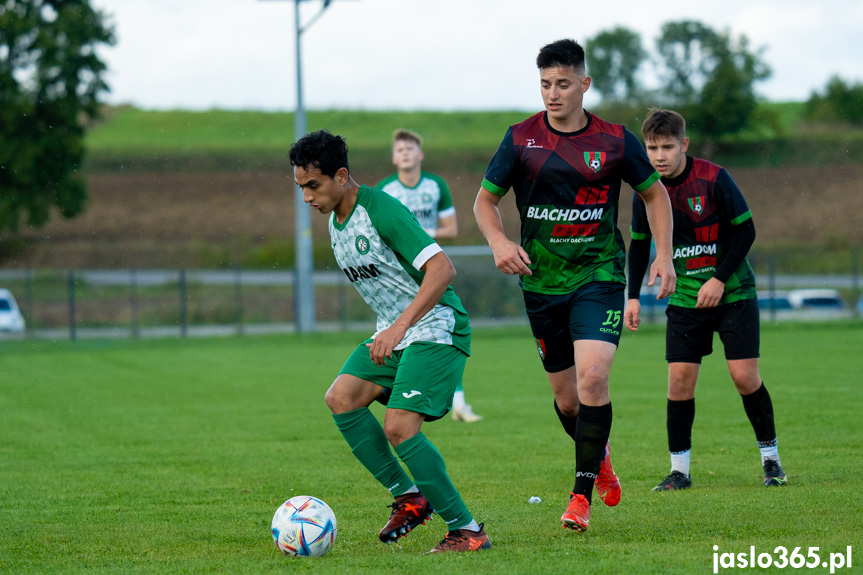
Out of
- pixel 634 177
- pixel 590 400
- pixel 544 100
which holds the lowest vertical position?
pixel 590 400

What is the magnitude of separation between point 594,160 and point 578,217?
0.30 meters

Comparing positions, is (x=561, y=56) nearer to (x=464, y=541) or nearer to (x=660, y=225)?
(x=660, y=225)

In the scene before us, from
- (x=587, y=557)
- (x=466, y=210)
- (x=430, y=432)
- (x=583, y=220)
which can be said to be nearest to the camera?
(x=587, y=557)

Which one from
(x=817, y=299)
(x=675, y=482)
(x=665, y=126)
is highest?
(x=665, y=126)

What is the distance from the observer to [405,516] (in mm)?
4820

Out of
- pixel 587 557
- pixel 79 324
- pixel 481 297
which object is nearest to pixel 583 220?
pixel 587 557

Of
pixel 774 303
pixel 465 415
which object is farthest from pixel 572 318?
pixel 774 303

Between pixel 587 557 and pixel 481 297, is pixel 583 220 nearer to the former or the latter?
pixel 587 557

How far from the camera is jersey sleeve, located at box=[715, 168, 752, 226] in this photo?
6.18 m

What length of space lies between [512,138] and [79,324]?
2991cm

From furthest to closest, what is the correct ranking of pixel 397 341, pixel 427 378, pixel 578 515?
1. pixel 578 515
2. pixel 427 378
3. pixel 397 341

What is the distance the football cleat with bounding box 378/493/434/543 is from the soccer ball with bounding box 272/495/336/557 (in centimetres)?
27

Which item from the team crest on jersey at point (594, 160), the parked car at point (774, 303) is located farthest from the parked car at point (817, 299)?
the team crest on jersey at point (594, 160)

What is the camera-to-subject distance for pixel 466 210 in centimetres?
5428
